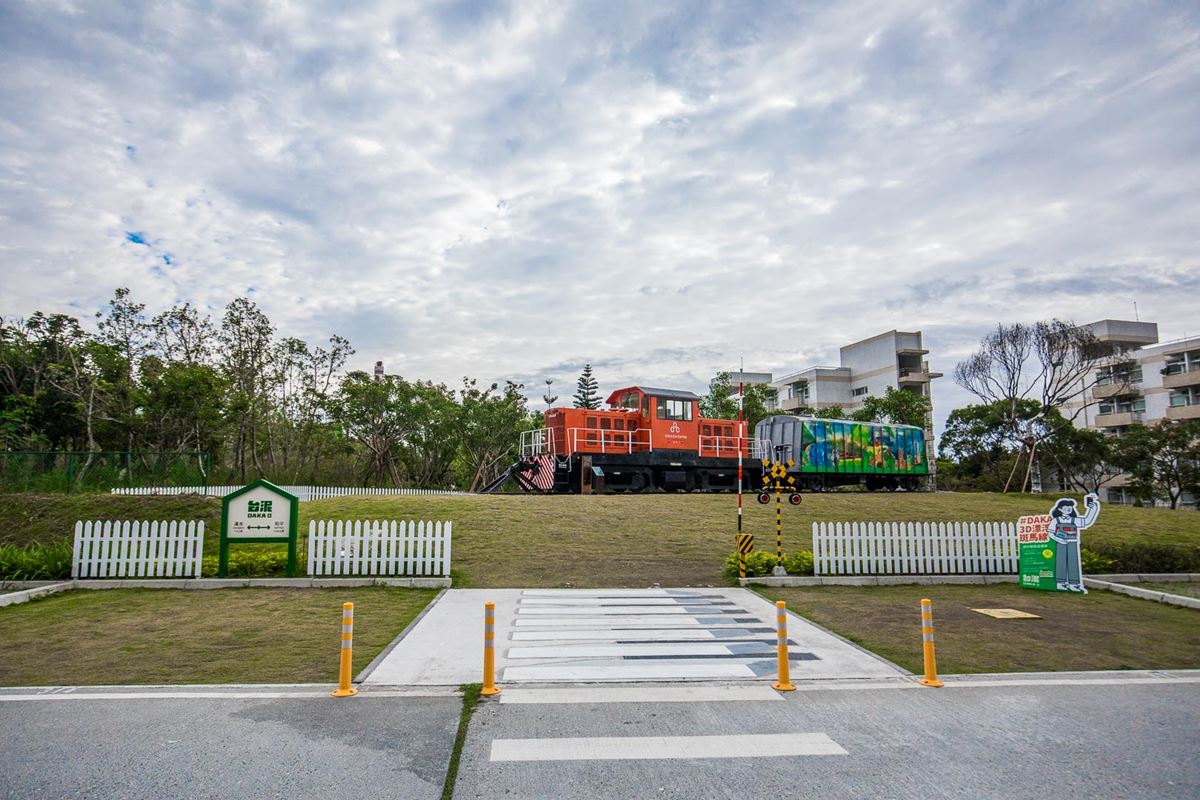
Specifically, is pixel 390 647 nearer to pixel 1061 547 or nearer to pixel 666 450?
pixel 1061 547

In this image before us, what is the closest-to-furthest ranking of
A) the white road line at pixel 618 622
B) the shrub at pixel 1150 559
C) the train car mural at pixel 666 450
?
the white road line at pixel 618 622
the shrub at pixel 1150 559
the train car mural at pixel 666 450

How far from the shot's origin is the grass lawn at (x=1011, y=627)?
24.4ft

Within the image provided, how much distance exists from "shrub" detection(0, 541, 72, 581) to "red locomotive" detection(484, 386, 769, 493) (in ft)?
46.8

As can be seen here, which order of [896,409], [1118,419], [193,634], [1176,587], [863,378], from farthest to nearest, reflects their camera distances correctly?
[863,378] < [1118,419] < [896,409] < [1176,587] < [193,634]

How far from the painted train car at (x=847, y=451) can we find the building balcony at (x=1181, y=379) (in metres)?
23.3

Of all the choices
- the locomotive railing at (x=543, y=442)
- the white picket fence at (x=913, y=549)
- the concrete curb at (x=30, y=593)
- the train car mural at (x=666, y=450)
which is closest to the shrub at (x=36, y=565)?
the concrete curb at (x=30, y=593)

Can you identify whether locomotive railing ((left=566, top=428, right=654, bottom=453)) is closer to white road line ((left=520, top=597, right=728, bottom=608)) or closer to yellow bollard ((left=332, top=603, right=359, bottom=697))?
white road line ((left=520, top=597, right=728, bottom=608))

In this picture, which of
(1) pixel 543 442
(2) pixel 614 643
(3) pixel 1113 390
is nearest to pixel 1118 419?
(3) pixel 1113 390

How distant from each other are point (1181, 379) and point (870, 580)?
146 feet

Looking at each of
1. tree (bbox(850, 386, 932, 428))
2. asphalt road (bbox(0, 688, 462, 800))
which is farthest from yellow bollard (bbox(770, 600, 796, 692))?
tree (bbox(850, 386, 932, 428))

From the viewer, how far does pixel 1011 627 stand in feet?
29.5

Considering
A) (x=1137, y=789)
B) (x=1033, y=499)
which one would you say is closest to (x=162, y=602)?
(x=1137, y=789)

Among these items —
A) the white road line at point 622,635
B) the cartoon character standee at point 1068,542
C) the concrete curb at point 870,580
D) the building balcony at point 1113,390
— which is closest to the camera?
the white road line at point 622,635

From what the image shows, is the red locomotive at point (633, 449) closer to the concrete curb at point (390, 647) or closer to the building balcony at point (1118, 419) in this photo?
the concrete curb at point (390, 647)
